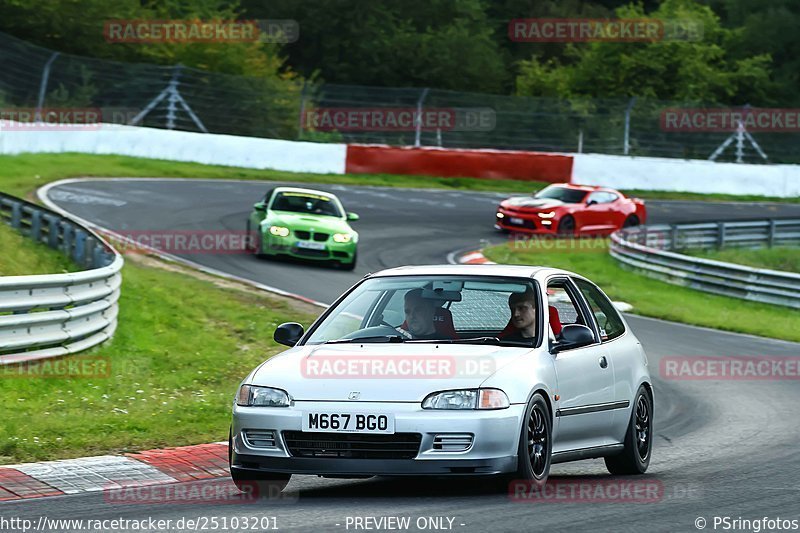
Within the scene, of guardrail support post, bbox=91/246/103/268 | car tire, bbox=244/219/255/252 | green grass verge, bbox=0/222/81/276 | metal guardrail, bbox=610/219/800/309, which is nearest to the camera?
guardrail support post, bbox=91/246/103/268

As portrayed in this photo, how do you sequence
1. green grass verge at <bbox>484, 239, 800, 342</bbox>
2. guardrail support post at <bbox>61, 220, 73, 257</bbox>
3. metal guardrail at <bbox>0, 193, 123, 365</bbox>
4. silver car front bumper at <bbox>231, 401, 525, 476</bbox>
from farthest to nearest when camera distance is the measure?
green grass verge at <bbox>484, 239, 800, 342</bbox>, guardrail support post at <bbox>61, 220, 73, 257</bbox>, metal guardrail at <bbox>0, 193, 123, 365</bbox>, silver car front bumper at <bbox>231, 401, 525, 476</bbox>

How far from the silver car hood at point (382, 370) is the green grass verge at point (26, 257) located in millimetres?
8847

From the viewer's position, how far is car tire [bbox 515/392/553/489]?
7.88 meters

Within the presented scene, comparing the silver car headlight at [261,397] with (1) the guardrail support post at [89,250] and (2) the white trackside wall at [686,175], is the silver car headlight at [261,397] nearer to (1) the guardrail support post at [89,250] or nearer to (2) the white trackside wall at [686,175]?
(1) the guardrail support post at [89,250]

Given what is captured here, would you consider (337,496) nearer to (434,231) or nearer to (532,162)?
(434,231)

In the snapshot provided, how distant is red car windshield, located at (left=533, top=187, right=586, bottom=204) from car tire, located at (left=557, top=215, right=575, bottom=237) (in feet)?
1.47

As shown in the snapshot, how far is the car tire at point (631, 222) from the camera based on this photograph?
32938mm

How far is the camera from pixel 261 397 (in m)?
8.02

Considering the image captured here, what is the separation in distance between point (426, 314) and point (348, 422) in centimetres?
133
